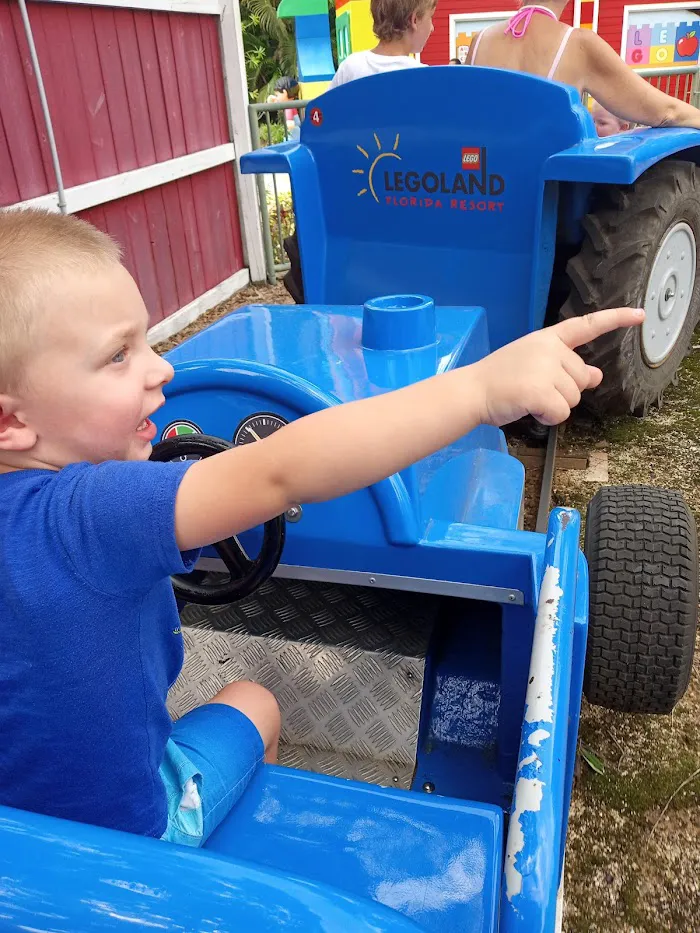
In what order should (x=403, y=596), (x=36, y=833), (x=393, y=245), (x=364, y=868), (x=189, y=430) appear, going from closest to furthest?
1. (x=36, y=833)
2. (x=364, y=868)
3. (x=189, y=430)
4. (x=403, y=596)
5. (x=393, y=245)

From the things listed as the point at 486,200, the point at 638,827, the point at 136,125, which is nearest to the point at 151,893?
the point at 638,827

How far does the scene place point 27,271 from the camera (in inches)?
29.4

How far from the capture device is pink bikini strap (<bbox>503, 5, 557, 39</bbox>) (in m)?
2.49

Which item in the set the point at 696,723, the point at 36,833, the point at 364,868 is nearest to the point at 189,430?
the point at 364,868

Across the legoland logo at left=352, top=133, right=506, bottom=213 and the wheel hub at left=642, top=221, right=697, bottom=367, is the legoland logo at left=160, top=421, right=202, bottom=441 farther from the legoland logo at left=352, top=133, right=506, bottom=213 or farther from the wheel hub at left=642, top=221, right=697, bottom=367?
the wheel hub at left=642, top=221, right=697, bottom=367

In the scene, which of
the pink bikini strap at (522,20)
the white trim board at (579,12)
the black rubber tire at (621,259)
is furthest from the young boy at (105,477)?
the white trim board at (579,12)

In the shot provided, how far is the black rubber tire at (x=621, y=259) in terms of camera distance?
235 centimetres

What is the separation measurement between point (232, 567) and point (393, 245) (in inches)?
57.1

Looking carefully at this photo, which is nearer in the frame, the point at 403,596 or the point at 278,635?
the point at 278,635

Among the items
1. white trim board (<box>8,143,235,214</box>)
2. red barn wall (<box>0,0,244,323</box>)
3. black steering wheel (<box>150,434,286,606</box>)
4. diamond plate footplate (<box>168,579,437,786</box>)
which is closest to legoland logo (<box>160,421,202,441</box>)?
black steering wheel (<box>150,434,286,606</box>)

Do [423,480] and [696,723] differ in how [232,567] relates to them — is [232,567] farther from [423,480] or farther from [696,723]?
[696,723]

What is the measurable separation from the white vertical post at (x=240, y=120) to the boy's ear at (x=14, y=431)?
177 inches

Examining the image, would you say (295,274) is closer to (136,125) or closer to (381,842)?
(136,125)

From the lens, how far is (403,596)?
172 centimetres
